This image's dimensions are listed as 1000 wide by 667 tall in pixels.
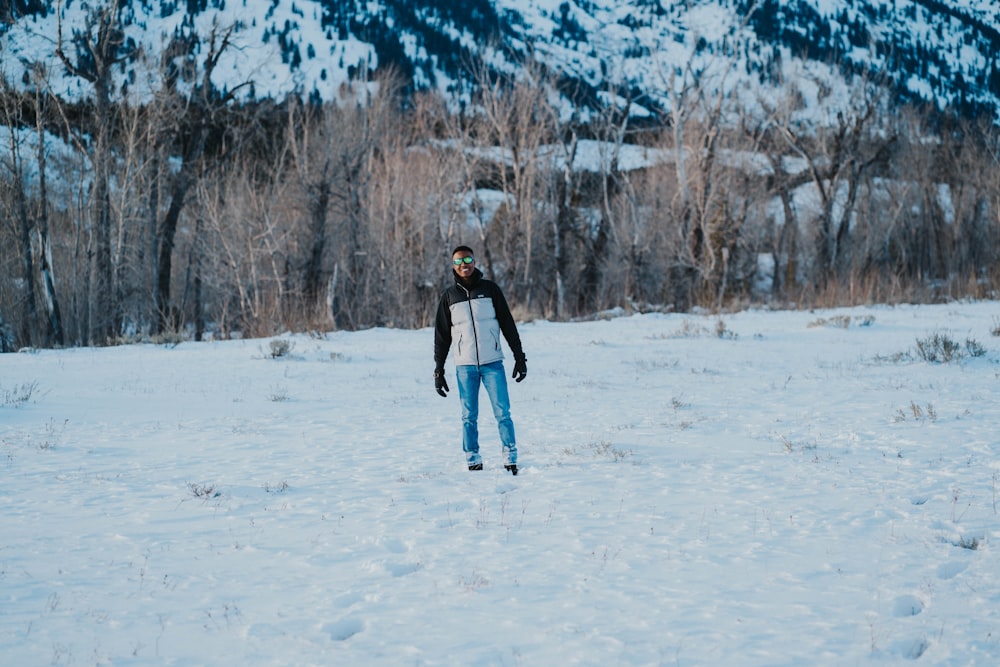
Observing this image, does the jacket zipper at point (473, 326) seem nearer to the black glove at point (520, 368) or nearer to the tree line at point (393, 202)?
the black glove at point (520, 368)

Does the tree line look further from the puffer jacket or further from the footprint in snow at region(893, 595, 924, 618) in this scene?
the footprint in snow at region(893, 595, 924, 618)

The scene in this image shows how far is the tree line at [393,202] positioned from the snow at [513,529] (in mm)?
14334

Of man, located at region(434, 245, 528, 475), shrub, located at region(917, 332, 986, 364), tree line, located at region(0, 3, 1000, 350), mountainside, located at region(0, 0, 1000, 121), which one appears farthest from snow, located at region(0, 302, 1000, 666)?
mountainside, located at region(0, 0, 1000, 121)

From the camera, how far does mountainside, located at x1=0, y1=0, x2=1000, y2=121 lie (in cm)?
2391

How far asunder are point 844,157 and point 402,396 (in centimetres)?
3050

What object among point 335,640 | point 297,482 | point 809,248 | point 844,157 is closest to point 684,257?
point 844,157

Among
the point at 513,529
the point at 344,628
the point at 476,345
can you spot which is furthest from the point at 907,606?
the point at 476,345

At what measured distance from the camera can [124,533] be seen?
444 centimetres

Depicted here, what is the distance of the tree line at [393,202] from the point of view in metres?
22.5

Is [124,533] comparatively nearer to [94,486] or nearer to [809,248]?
[94,486]

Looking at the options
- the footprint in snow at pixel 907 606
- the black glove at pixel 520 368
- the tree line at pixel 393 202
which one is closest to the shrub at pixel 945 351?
the black glove at pixel 520 368

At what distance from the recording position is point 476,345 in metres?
5.88

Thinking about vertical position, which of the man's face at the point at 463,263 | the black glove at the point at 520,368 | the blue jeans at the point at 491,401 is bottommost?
the blue jeans at the point at 491,401

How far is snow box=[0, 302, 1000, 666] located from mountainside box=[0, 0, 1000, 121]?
736 inches
